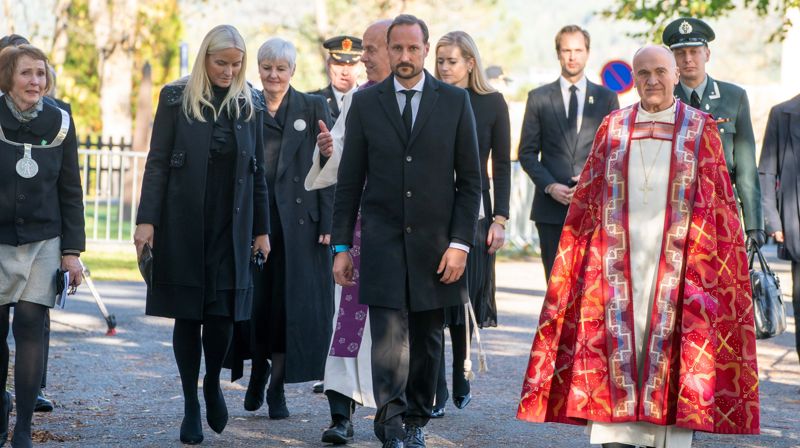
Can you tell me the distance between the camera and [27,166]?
21.8ft

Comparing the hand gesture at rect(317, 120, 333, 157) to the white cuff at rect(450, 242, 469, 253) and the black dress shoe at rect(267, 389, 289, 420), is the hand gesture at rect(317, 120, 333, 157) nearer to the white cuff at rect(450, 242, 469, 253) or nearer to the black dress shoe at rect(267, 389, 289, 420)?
the white cuff at rect(450, 242, 469, 253)

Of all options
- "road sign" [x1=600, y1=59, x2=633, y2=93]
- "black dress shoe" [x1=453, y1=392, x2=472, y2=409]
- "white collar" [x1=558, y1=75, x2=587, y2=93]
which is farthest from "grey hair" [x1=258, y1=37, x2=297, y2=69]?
"road sign" [x1=600, y1=59, x2=633, y2=93]

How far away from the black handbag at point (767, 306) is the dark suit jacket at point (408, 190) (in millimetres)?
2397

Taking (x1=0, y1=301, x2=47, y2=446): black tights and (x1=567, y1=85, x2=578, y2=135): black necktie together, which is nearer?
(x1=0, y1=301, x2=47, y2=446): black tights

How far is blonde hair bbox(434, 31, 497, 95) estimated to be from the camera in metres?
7.98

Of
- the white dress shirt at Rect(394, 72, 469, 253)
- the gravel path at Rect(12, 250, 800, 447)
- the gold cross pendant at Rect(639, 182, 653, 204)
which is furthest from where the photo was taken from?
the gravel path at Rect(12, 250, 800, 447)

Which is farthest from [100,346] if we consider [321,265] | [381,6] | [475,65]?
[381,6]

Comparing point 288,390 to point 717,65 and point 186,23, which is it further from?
point 717,65

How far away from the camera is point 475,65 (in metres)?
8.09

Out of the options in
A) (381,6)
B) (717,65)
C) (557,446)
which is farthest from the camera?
(717,65)

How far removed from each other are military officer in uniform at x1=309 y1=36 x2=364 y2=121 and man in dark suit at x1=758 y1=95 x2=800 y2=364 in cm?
261

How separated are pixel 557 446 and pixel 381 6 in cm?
3150

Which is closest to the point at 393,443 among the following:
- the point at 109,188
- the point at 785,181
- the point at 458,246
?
the point at 458,246

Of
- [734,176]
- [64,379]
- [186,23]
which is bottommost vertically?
[64,379]
